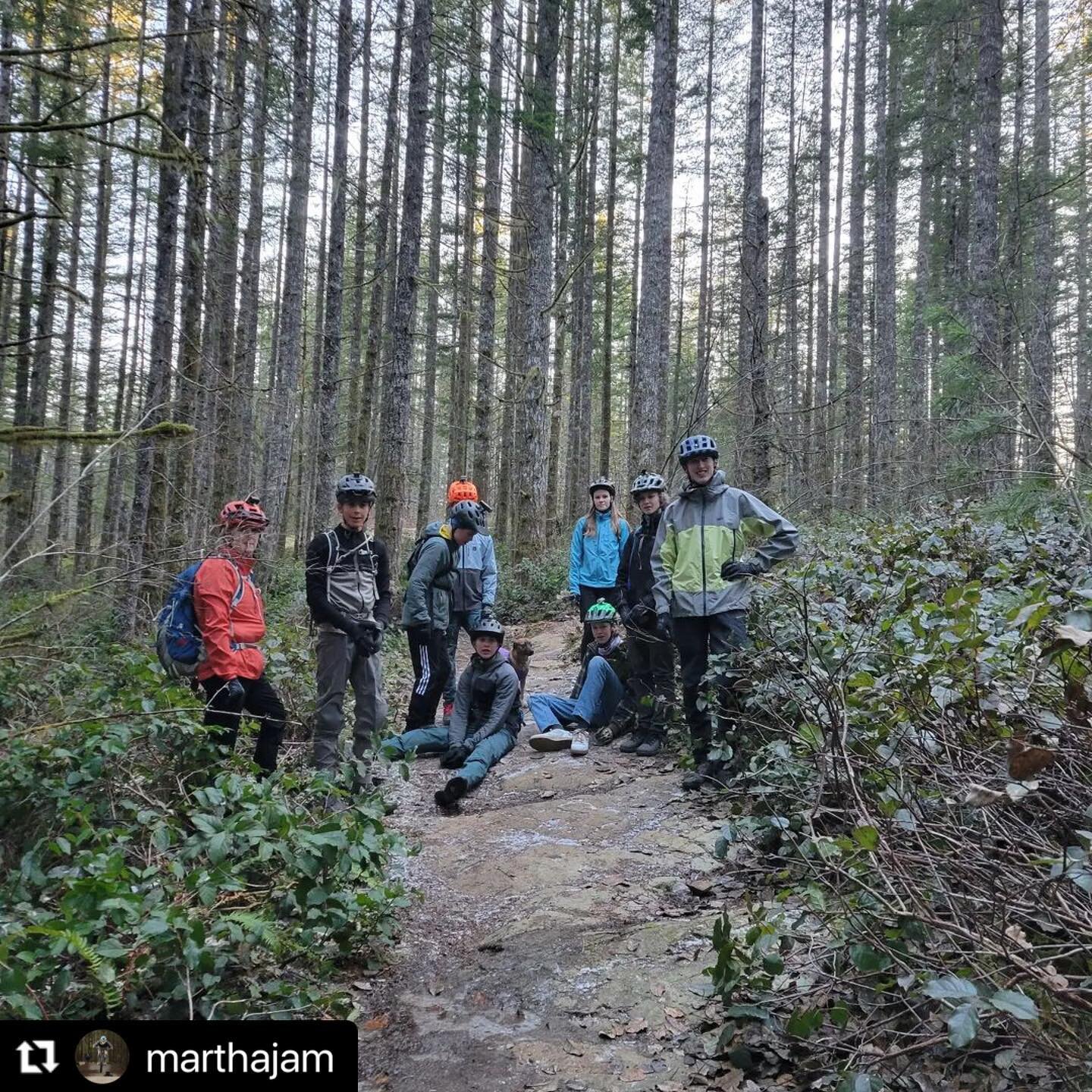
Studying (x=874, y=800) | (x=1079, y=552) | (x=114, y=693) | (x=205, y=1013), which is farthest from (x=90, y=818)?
(x=1079, y=552)

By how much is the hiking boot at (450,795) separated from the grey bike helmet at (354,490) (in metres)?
2.18

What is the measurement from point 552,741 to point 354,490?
3008 millimetres

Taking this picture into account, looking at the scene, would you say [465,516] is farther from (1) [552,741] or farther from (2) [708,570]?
(2) [708,570]

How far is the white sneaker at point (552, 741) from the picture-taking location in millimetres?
6930

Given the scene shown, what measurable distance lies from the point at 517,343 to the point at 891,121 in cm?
1084

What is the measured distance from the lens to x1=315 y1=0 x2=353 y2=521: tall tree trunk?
13.0 metres

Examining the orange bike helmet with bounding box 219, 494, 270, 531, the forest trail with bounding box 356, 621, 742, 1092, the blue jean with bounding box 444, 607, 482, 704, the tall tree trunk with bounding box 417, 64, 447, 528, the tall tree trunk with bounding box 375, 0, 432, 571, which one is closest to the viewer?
the forest trail with bounding box 356, 621, 742, 1092

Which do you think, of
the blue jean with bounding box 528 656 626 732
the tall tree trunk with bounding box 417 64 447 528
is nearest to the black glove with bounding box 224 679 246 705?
the blue jean with bounding box 528 656 626 732

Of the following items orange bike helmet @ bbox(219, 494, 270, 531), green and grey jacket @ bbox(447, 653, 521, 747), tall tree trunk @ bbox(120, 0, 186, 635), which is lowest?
green and grey jacket @ bbox(447, 653, 521, 747)

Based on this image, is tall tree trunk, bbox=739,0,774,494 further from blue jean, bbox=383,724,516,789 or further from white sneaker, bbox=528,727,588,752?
blue jean, bbox=383,724,516,789

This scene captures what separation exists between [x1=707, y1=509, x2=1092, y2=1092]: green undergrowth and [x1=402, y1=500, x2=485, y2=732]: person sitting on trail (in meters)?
3.77

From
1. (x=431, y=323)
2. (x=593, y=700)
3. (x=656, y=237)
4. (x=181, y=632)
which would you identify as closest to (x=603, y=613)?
(x=593, y=700)

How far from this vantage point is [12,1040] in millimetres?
2244

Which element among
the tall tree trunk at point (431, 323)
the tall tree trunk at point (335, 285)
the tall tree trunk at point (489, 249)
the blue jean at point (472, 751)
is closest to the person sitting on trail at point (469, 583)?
the blue jean at point (472, 751)
